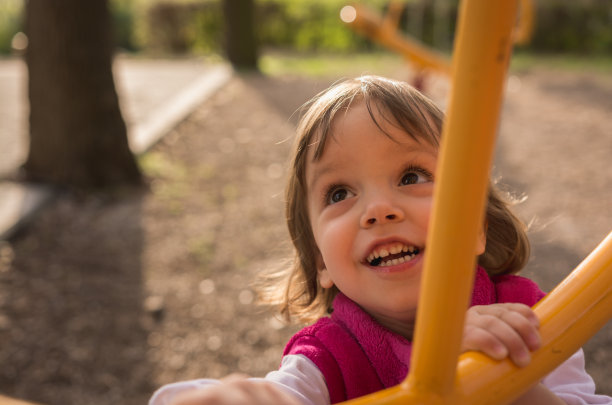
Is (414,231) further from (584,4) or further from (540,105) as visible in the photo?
(584,4)

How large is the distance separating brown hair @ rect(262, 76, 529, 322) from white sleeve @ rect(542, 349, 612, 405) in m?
0.32

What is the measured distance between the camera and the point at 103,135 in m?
5.26

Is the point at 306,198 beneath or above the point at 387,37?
above

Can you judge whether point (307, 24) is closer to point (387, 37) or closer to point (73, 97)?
point (387, 37)

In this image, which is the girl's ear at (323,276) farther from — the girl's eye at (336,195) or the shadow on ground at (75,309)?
the shadow on ground at (75,309)

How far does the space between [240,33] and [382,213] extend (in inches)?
420

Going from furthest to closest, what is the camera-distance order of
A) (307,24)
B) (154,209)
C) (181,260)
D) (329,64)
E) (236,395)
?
(307,24) → (329,64) → (154,209) → (181,260) → (236,395)

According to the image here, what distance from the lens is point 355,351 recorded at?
3.96 ft

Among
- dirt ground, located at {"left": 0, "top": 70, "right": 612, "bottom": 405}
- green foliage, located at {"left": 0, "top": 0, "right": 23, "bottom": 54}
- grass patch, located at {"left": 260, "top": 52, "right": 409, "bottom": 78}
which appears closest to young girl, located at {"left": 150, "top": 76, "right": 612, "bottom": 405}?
dirt ground, located at {"left": 0, "top": 70, "right": 612, "bottom": 405}

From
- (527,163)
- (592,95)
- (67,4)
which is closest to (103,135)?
(67,4)

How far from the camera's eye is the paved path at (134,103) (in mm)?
4980

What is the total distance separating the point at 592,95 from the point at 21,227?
793cm

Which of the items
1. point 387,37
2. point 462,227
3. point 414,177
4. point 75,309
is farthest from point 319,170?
point 387,37

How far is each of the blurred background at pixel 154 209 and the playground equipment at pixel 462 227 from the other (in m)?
0.44
